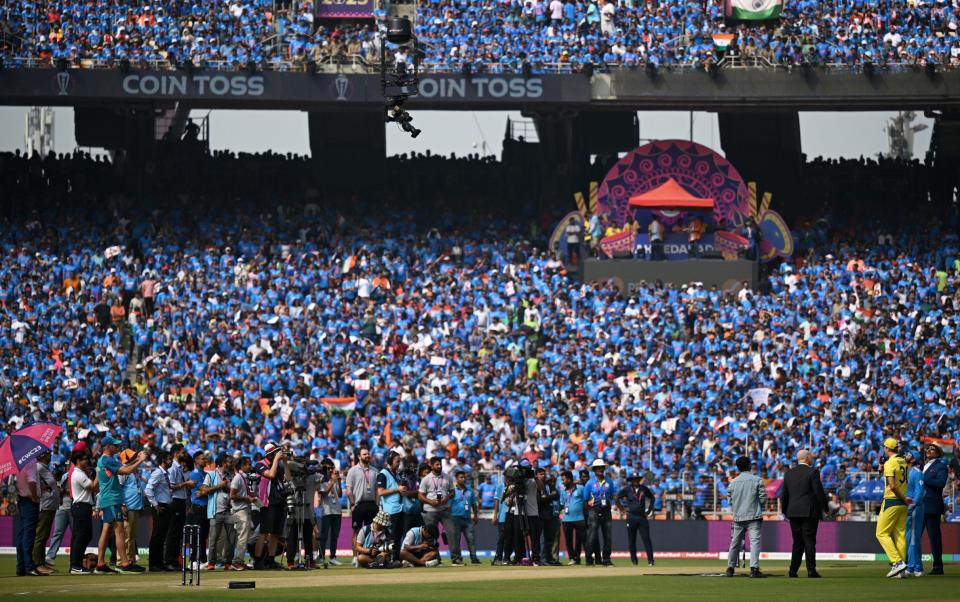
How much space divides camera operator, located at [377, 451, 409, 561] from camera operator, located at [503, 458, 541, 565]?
78.1 inches

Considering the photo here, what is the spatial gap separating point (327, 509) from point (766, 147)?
2876cm

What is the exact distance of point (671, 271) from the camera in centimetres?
4341

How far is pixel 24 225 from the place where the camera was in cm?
4456

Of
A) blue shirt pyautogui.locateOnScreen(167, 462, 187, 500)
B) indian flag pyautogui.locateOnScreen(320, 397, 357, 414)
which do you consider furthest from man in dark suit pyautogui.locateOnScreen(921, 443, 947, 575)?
indian flag pyautogui.locateOnScreen(320, 397, 357, 414)

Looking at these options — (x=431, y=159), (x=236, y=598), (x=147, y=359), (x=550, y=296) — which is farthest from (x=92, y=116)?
(x=236, y=598)

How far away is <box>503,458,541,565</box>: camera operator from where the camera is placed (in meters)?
24.8

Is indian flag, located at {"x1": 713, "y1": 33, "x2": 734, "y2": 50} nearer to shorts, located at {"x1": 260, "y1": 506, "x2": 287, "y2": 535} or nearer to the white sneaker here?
shorts, located at {"x1": 260, "y1": 506, "x2": 287, "y2": 535}

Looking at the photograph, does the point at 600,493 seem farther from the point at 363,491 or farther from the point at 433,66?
the point at 433,66

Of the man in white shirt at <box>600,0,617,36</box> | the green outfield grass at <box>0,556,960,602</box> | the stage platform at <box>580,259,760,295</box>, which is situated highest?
the man in white shirt at <box>600,0,617,36</box>

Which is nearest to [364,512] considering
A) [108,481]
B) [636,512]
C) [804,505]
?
[108,481]

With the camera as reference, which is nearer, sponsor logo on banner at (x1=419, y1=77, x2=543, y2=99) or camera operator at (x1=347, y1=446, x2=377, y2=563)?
camera operator at (x1=347, y1=446, x2=377, y2=563)

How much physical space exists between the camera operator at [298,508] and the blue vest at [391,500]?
106cm

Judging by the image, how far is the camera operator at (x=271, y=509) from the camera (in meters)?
21.5

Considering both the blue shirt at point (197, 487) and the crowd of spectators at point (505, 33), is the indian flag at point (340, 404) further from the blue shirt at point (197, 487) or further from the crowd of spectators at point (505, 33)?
the blue shirt at point (197, 487)
